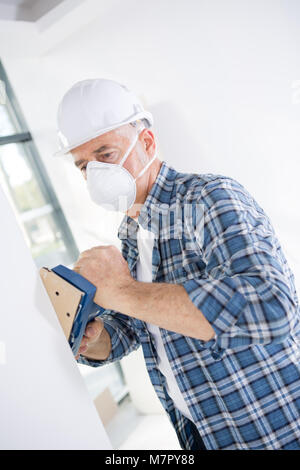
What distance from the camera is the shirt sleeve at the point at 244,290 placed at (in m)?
0.72

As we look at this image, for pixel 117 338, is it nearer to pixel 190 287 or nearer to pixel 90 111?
pixel 190 287

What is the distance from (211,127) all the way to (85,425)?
1804 mm

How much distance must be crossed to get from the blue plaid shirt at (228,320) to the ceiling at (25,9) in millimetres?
1766

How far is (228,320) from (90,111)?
2.28 ft

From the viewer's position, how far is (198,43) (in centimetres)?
202

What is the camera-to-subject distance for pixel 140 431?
2.97 metres

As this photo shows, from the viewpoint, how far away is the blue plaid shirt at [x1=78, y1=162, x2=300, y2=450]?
73 centimetres

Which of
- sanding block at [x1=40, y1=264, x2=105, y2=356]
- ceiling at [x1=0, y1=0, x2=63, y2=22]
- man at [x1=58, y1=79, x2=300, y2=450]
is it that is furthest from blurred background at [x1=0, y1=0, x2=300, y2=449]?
sanding block at [x1=40, y1=264, x2=105, y2=356]

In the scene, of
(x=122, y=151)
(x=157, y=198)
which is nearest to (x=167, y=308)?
(x=157, y=198)

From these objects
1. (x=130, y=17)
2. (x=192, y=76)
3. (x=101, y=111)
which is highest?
(x=130, y=17)

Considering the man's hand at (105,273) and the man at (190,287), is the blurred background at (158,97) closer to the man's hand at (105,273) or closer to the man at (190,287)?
the man at (190,287)

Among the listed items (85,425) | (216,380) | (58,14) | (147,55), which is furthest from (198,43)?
(85,425)

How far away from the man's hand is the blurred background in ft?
4.76

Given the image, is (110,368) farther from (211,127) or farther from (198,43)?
(198,43)
